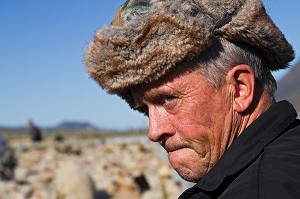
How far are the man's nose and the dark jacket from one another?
22 cm

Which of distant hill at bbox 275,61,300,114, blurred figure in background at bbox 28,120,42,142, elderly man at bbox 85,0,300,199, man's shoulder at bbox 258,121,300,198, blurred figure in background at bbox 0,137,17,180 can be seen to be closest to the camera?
man's shoulder at bbox 258,121,300,198

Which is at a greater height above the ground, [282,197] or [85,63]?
[85,63]

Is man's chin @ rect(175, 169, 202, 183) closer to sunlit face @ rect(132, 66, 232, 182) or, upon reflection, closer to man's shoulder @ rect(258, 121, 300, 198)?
sunlit face @ rect(132, 66, 232, 182)

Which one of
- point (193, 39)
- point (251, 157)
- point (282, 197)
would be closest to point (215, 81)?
Answer: point (193, 39)

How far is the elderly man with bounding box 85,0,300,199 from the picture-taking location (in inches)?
75.8

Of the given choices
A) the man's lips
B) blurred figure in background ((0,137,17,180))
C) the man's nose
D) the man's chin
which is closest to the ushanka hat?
the man's nose

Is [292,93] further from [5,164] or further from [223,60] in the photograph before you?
[223,60]

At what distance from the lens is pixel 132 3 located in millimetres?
2049

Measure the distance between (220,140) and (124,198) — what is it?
405 inches

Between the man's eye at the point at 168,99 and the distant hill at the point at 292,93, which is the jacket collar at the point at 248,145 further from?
the distant hill at the point at 292,93

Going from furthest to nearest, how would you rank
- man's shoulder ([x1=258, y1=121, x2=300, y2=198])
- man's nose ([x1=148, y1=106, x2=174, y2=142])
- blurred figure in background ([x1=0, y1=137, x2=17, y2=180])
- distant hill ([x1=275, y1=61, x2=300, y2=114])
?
1. blurred figure in background ([x1=0, y1=137, x2=17, y2=180])
2. distant hill ([x1=275, y1=61, x2=300, y2=114])
3. man's nose ([x1=148, y1=106, x2=174, y2=142])
4. man's shoulder ([x1=258, y1=121, x2=300, y2=198])

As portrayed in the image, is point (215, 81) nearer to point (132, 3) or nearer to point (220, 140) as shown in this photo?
point (220, 140)

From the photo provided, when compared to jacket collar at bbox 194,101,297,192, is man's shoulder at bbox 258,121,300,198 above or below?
below

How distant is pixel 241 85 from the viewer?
1.97 meters
